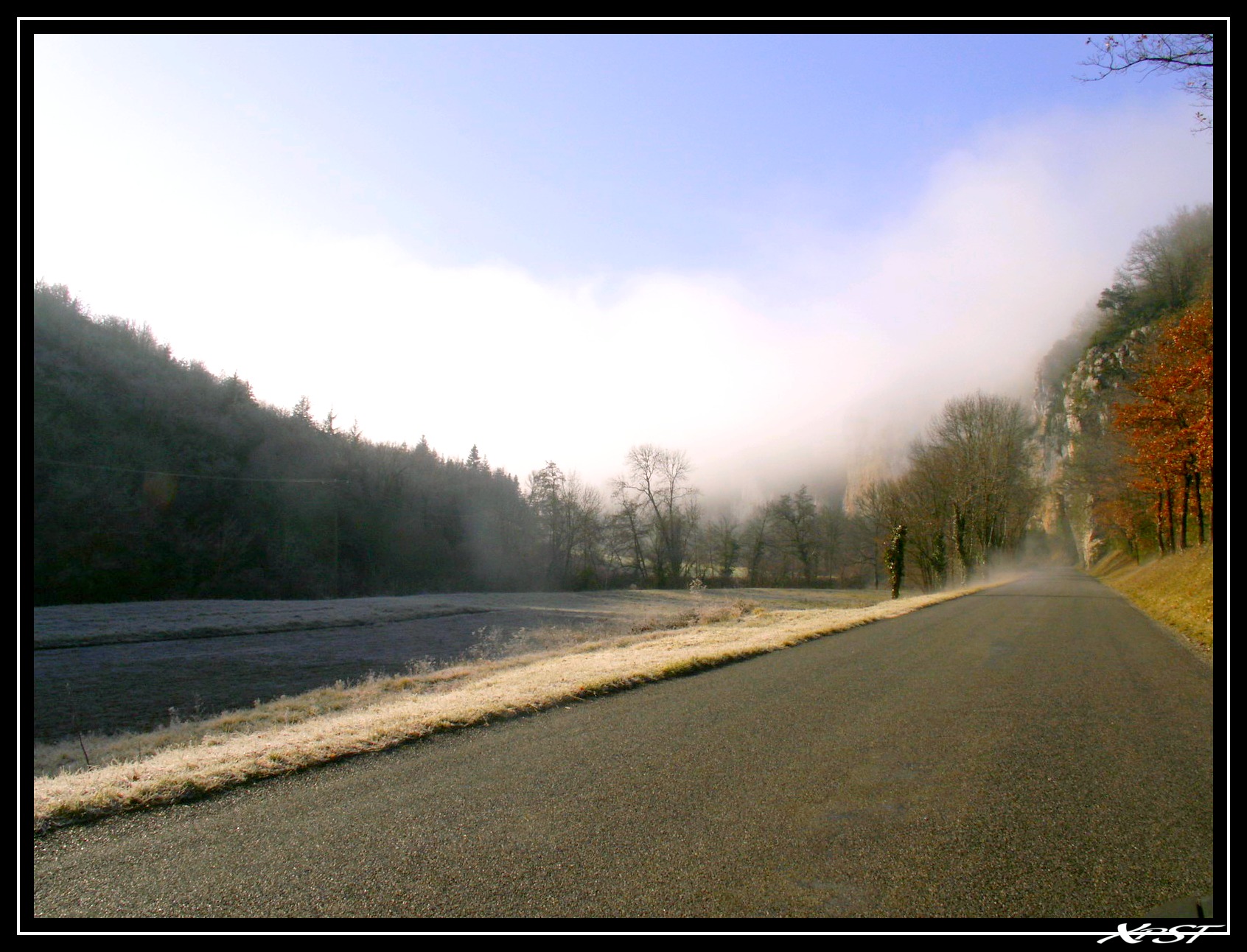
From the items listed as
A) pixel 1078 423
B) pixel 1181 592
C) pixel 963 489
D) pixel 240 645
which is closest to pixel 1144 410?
pixel 1181 592

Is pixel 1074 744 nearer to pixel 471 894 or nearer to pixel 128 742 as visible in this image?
pixel 471 894

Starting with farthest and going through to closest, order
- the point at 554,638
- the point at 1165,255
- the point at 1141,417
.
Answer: the point at 1165,255 < the point at 1141,417 < the point at 554,638

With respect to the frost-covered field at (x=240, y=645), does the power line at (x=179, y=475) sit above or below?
above

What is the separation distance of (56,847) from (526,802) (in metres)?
2.75

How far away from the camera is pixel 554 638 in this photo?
939 inches

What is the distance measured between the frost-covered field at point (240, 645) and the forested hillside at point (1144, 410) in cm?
1761

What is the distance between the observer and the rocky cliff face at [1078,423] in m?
57.8

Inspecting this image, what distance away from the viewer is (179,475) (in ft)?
170

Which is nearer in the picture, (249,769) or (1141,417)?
(249,769)
